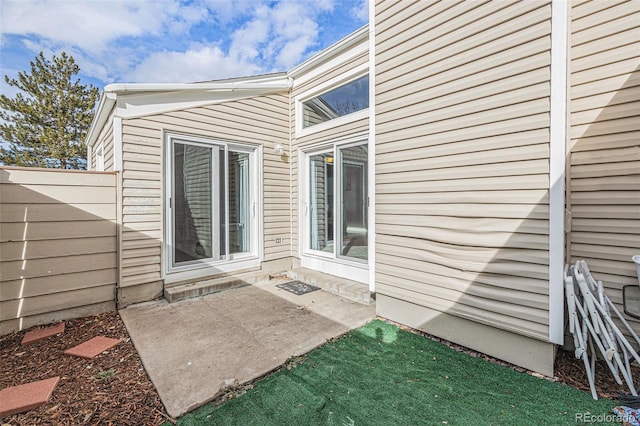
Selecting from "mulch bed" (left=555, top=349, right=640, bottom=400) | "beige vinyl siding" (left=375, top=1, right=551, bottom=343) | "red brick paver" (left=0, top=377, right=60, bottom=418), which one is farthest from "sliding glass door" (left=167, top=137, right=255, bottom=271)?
"mulch bed" (left=555, top=349, right=640, bottom=400)

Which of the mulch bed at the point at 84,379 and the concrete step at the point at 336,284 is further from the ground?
the concrete step at the point at 336,284

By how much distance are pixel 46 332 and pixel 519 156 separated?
5.02m

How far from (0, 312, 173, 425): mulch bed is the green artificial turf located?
46cm

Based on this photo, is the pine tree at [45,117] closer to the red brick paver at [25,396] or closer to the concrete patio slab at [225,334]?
the concrete patio slab at [225,334]

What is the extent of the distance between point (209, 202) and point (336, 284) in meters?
2.39

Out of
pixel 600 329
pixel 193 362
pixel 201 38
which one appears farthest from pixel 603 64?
pixel 201 38

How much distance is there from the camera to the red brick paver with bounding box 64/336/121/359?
2.63m

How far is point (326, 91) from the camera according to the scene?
15.6 ft

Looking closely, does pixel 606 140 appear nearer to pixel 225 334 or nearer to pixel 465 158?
pixel 465 158

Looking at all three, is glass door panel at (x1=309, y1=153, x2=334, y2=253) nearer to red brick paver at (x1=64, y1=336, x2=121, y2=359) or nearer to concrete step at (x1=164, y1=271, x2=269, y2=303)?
concrete step at (x1=164, y1=271, x2=269, y2=303)

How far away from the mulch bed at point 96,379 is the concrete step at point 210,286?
890mm

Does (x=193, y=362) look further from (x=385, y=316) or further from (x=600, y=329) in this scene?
(x=600, y=329)

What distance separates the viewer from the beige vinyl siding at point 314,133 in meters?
4.17

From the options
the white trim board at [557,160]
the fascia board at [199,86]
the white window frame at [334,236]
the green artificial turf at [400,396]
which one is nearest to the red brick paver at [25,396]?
the green artificial turf at [400,396]
